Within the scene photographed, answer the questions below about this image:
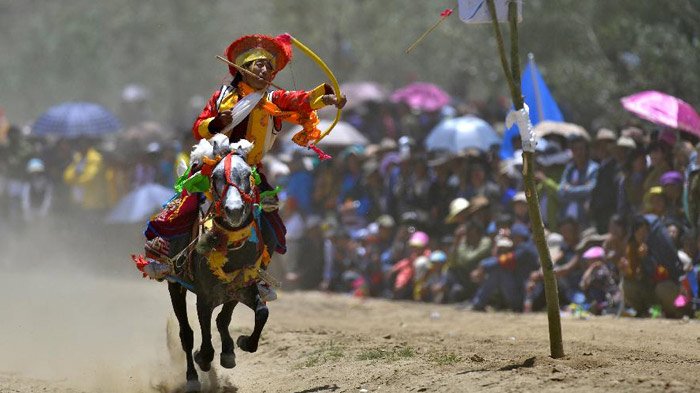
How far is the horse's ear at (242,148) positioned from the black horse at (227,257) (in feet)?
0.06

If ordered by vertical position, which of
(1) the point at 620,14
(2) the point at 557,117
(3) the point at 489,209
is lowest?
(3) the point at 489,209

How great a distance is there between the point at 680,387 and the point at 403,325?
6766mm

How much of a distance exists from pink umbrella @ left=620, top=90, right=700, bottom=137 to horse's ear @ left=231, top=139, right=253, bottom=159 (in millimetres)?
6115

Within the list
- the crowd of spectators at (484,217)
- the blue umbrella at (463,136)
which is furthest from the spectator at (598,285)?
the blue umbrella at (463,136)

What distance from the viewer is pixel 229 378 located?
38.1 feet

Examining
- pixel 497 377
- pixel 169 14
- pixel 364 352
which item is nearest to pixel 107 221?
pixel 364 352

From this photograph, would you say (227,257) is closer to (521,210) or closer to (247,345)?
(247,345)

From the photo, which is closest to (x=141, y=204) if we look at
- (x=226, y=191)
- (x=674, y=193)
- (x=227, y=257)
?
(x=674, y=193)

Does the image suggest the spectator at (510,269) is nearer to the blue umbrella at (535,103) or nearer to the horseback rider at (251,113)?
the blue umbrella at (535,103)

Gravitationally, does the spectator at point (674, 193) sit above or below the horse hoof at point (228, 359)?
above

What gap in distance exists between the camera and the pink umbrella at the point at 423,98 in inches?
993

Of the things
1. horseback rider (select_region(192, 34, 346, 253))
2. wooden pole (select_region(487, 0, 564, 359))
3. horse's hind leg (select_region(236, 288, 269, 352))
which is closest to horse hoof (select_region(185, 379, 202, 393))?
horse's hind leg (select_region(236, 288, 269, 352))

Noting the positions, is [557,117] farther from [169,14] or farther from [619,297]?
[169,14]

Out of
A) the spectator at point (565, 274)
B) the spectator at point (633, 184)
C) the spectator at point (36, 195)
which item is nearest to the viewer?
the spectator at point (565, 274)
